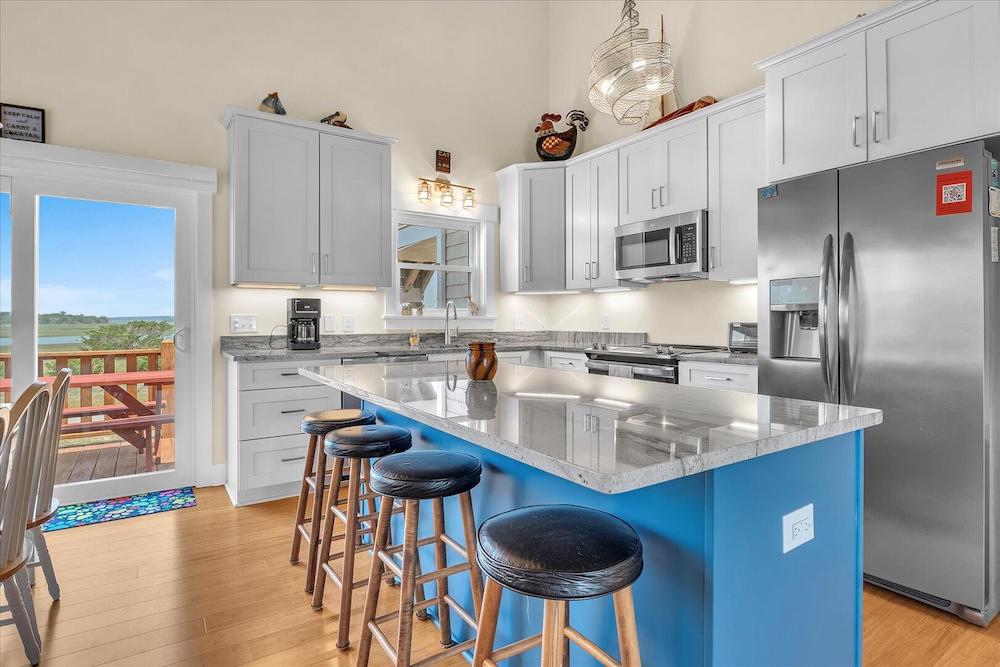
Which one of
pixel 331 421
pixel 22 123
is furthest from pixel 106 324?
pixel 331 421

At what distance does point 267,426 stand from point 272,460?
0.71 feet

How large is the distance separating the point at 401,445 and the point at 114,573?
1.56 meters

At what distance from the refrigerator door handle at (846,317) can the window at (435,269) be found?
3.03m

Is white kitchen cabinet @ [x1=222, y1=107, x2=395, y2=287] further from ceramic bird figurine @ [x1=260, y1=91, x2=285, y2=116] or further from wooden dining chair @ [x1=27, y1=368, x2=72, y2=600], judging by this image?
wooden dining chair @ [x1=27, y1=368, x2=72, y2=600]

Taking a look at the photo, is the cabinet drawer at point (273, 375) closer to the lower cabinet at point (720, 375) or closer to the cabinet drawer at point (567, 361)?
the cabinet drawer at point (567, 361)

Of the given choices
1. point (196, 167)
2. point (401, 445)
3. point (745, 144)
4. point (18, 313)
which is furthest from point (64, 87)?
point (745, 144)

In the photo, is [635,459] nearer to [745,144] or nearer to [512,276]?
[745,144]

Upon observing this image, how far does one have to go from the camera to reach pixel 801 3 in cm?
339

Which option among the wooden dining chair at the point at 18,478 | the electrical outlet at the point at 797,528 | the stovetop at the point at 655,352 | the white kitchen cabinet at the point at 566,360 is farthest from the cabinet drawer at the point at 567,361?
the wooden dining chair at the point at 18,478

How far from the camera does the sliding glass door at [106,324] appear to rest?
10.4 feet

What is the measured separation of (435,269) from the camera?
4812 mm

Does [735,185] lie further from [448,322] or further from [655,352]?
[448,322]

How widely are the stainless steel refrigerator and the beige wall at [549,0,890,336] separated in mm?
1298

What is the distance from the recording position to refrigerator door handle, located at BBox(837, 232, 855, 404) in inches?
90.7
